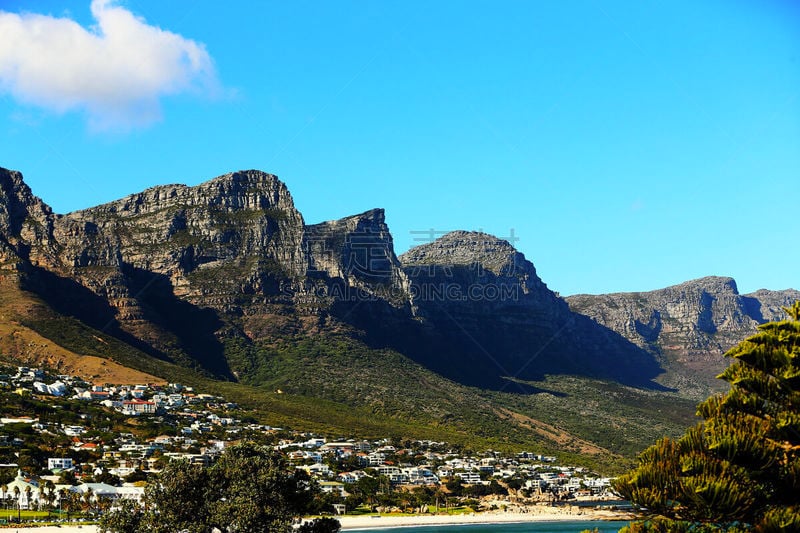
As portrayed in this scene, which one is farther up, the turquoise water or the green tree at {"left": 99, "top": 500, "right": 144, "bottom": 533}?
the green tree at {"left": 99, "top": 500, "right": 144, "bottom": 533}

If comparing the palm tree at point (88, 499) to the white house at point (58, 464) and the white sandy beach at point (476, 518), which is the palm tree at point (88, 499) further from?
the white sandy beach at point (476, 518)

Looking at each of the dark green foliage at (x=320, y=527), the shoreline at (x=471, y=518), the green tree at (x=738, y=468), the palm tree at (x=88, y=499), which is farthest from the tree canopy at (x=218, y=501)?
the shoreline at (x=471, y=518)

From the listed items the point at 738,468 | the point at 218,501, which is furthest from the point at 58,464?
the point at 738,468

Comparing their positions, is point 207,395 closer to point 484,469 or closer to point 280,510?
point 484,469

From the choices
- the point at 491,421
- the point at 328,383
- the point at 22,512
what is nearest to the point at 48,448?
the point at 22,512

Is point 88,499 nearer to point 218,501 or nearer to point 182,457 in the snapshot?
point 182,457

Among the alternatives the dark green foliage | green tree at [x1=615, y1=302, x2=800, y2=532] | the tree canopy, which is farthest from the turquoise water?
green tree at [x1=615, y1=302, x2=800, y2=532]

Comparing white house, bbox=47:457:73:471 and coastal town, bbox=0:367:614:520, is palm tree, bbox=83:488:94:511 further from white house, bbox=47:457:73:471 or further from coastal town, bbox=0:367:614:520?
white house, bbox=47:457:73:471
